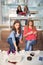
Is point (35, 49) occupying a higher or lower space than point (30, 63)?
higher

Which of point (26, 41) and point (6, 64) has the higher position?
point (26, 41)

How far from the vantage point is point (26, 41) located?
152 cm

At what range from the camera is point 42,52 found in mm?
1547

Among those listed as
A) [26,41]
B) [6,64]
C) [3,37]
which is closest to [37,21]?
[26,41]

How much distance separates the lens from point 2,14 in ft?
4.81

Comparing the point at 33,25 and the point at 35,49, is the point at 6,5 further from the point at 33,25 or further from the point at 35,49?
A: the point at 35,49

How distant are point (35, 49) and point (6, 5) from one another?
389mm

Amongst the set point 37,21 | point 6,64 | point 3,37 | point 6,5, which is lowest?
point 6,64

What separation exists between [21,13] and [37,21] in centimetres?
13

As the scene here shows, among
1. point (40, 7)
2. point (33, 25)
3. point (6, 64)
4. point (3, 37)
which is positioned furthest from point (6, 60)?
point (40, 7)

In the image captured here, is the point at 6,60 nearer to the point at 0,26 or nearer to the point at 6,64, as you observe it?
the point at 6,64

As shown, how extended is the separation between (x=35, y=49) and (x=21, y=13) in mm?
290

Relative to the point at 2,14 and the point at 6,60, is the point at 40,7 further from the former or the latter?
the point at 6,60

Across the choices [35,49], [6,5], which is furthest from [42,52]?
[6,5]
